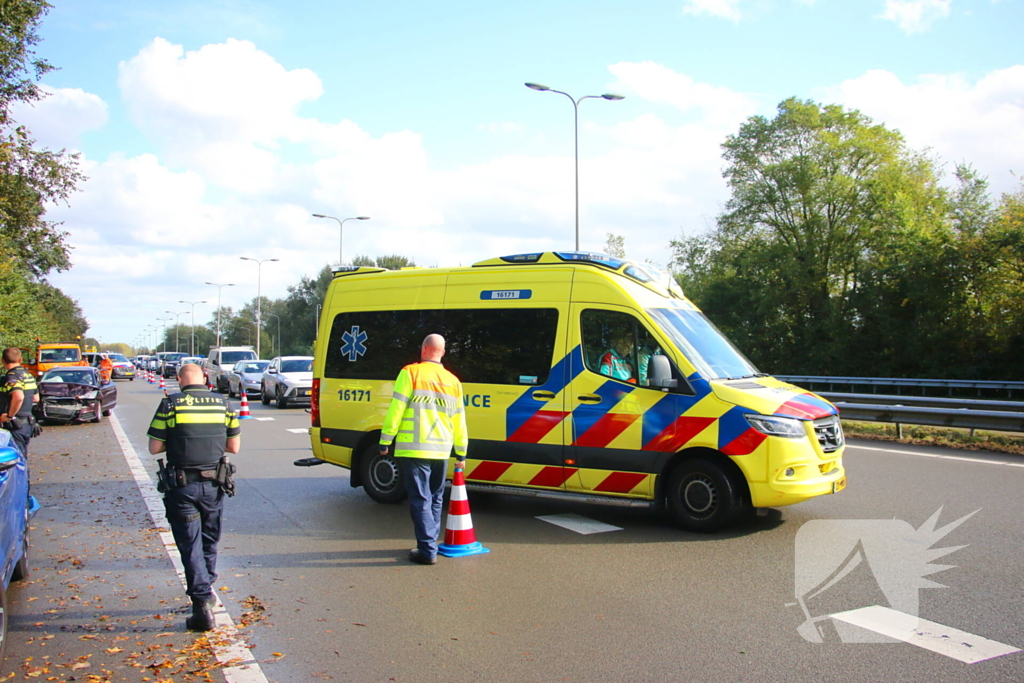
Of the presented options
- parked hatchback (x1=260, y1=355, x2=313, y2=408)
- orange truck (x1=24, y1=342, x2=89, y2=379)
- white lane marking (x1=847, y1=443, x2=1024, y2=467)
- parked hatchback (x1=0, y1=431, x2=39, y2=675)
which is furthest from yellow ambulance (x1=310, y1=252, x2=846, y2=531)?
orange truck (x1=24, y1=342, x2=89, y2=379)

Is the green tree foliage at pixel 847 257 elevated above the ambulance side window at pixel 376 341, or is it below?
above

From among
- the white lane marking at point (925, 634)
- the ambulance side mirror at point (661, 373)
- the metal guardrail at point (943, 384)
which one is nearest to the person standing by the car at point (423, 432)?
the ambulance side mirror at point (661, 373)

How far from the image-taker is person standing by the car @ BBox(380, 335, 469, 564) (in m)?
6.46

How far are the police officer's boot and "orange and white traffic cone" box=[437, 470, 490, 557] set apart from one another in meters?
2.20

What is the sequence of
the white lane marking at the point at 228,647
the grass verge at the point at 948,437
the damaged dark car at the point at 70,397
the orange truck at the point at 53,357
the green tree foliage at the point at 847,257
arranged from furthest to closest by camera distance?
the orange truck at the point at 53,357 → the green tree foliage at the point at 847,257 → the damaged dark car at the point at 70,397 → the grass verge at the point at 948,437 → the white lane marking at the point at 228,647

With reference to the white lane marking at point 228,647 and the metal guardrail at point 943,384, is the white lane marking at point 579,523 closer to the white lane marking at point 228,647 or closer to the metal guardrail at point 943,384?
the white lane marking at point 228,647

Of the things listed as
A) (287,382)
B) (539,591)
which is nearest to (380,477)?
(539,591)

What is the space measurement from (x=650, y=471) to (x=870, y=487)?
3.58 m

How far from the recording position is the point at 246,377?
31516 mm

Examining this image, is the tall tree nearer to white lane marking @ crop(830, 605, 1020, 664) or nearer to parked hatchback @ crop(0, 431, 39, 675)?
white lane marking @ crop(830, 605, 1020, 664)

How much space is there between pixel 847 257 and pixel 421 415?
3941 centimetres

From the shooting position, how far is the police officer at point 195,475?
498 cm

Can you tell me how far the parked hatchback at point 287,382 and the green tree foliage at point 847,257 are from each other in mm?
24878

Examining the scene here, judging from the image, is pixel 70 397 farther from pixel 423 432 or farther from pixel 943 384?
pixel 943 384
